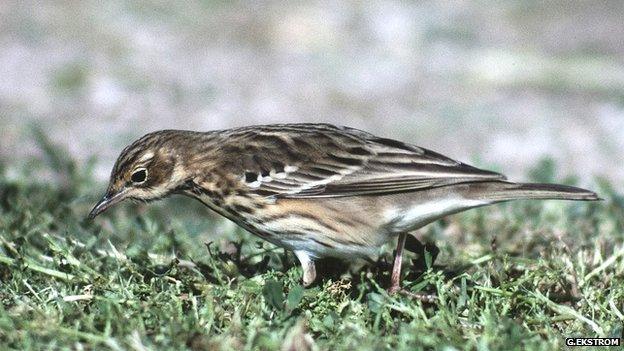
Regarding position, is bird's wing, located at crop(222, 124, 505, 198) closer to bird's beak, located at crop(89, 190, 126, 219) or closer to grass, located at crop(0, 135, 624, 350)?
grass, located at crop(0, 135, 624, 350)

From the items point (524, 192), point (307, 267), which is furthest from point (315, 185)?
point (524, 192)

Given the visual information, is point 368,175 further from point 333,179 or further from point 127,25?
point 127,25

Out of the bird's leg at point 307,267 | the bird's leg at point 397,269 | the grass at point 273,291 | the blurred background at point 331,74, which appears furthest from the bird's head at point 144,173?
the blurred background at point 331,74

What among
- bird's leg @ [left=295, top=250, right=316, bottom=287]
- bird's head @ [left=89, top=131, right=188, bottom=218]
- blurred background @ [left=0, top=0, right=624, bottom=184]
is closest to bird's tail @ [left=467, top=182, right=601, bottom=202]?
bird's leg @ [left=295, top=250, right=316, bottom=287]

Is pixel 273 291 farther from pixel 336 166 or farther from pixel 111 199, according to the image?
pixel 111 199

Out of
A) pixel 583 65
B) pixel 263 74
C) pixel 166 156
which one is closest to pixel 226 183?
pixel 166 156

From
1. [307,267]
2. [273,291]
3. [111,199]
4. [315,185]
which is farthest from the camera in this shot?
[111,199]
